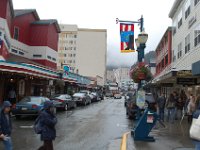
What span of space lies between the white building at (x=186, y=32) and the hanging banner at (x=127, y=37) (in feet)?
33.0

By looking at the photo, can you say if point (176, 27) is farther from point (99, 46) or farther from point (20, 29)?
point (99, 46)

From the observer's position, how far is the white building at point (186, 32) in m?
27.2

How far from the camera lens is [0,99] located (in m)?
27.7

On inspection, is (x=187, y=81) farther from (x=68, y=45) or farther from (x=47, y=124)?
(x=68, y=45)

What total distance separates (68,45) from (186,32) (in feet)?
351

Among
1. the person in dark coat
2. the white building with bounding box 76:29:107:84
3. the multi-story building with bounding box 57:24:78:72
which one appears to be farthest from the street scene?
the multi-story building with bounding box 57:24:78:72

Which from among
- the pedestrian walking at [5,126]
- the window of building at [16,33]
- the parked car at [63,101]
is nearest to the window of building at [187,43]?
the parked car at [63,101]

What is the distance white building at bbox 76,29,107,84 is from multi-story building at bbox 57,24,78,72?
9922 mm

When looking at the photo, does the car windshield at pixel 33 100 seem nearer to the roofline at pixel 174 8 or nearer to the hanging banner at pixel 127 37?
the hanging banner at pixel 127 37

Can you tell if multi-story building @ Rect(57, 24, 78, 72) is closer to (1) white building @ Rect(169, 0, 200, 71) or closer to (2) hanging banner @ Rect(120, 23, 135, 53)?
(1) white building @ Rect(169, 0, 200, 71)

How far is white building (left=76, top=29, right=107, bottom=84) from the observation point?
402ft

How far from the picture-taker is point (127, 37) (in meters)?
17.5

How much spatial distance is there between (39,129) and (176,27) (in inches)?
1261

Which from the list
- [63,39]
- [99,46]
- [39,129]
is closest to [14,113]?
[39,129]
